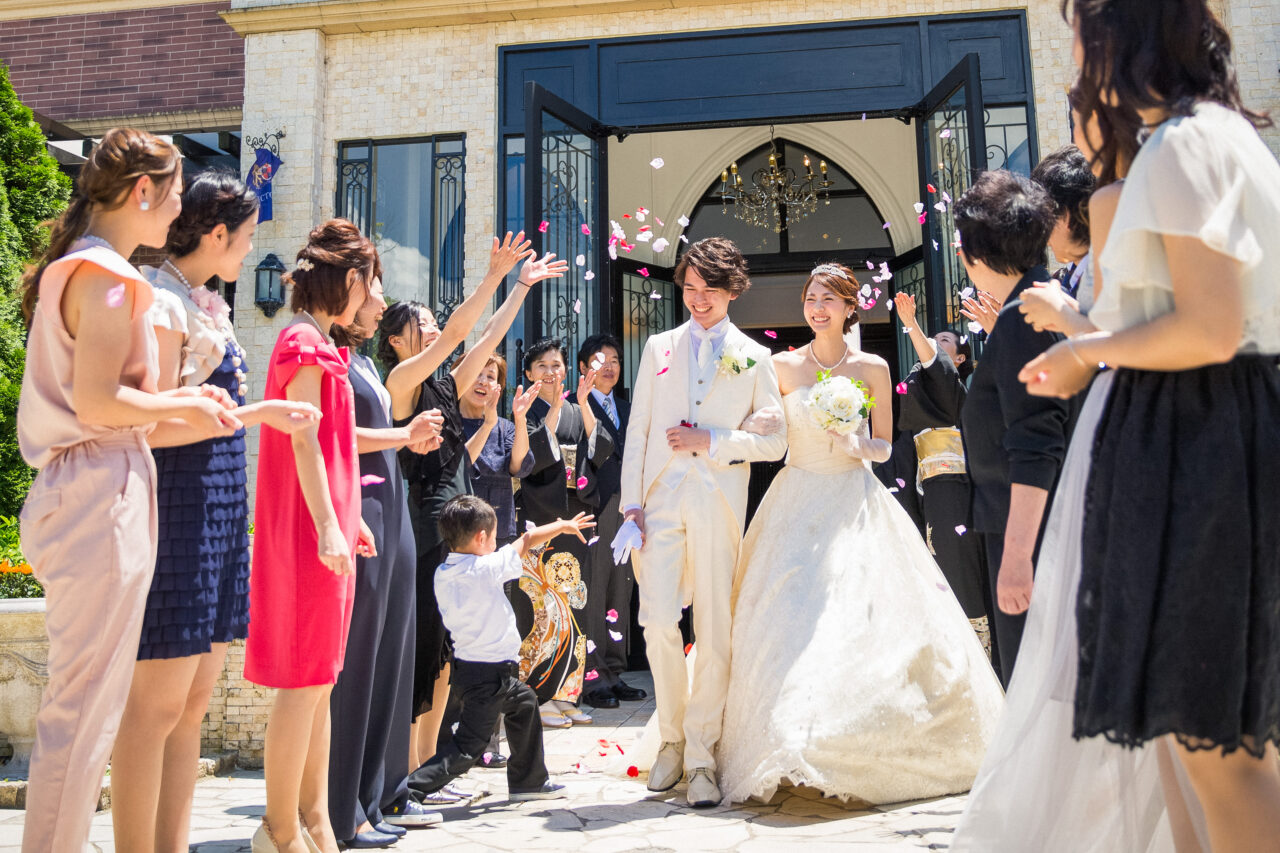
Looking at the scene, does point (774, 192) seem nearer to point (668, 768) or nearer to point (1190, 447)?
point (668, 768)

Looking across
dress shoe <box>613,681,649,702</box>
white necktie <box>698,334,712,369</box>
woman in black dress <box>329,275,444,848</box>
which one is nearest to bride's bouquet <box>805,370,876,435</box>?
white necktie <box>698,334,712,369</box>

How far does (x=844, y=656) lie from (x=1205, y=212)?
2278 millimetres

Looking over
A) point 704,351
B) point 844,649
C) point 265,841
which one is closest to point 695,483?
point 704,351

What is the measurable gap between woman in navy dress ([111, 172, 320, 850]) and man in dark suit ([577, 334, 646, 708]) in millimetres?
3415

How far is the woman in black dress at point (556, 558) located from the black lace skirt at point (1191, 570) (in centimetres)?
340

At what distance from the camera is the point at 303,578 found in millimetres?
2729

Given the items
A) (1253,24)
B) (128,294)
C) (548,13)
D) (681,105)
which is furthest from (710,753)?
(1253,24)

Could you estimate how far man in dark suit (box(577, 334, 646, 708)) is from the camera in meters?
6.17

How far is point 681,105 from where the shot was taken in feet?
26.6

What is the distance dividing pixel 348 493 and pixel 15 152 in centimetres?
708

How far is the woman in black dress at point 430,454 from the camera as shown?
12.0 ft

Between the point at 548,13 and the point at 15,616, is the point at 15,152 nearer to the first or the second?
the point at 548,13

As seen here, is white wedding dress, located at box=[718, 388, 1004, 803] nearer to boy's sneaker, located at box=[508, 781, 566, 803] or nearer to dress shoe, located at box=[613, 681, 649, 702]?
boy's sneaker, located at box=[508, 781, 566, 803]

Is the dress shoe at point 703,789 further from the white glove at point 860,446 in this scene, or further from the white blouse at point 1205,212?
the white blouse at point 1205,212
